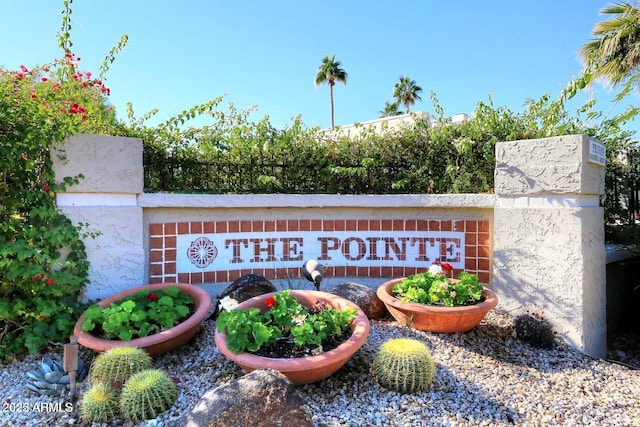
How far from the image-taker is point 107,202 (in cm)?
378

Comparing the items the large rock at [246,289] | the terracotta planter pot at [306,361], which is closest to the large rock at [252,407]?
the terracotta planter pot at [306,361]

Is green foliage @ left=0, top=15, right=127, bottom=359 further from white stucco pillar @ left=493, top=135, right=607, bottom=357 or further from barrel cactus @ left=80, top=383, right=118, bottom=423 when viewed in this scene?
white stucco pillar @ left=493, top=135, right=607, bottom=357

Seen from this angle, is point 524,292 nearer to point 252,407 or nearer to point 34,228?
point 252,407

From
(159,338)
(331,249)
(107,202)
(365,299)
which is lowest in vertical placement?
(159,338)

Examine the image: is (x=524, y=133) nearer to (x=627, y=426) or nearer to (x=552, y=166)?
(x=552, y=166)

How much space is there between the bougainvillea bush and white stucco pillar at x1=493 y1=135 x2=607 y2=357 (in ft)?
13.5

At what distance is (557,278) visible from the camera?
376 cm

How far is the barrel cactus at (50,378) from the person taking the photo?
8.96 ft

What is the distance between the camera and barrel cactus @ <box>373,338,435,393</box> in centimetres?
259

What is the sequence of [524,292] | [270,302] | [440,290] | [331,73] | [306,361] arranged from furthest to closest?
[331,73], [524,292], [440,290], [270,302], [306,361]

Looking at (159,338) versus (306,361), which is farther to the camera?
(159,338)

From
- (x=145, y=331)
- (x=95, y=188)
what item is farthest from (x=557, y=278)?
(x=95, y=188)

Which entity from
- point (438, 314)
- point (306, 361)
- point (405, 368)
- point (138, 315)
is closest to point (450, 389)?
point (405, 368)

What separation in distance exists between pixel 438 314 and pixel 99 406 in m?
2.59
